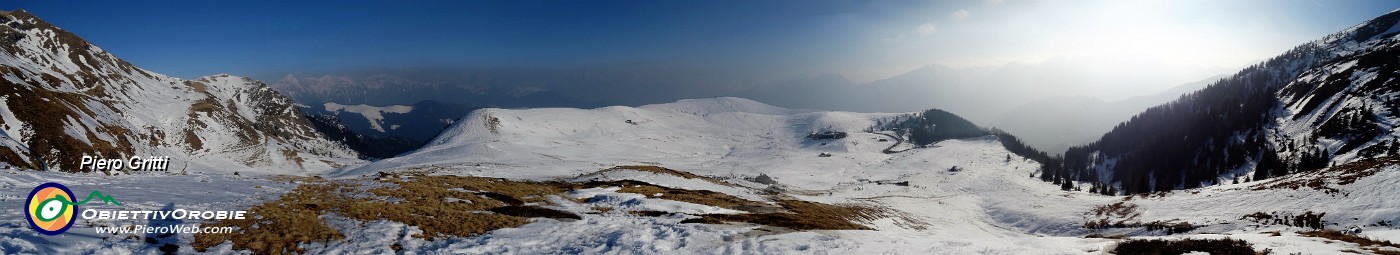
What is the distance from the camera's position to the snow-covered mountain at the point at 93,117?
96.9 metres

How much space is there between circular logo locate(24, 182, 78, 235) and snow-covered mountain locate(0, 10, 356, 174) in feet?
298

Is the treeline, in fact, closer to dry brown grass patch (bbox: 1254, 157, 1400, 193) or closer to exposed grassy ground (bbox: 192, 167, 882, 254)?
dry brown grass patch (bbox: 1254, 157, 1400, 193)

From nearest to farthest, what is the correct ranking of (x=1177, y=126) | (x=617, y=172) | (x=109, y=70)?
(x=617, y=172)
(x=109, y=70)
(x=1177, y=126)

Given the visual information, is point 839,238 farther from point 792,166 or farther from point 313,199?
point 792,166

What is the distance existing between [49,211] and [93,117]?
526ft

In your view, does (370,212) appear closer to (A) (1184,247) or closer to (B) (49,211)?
(B) (49,211)

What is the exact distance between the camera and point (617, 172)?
6694cm

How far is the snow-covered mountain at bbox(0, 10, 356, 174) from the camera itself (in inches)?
3814

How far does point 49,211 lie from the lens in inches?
688

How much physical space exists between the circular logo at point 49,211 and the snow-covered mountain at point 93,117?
298ft

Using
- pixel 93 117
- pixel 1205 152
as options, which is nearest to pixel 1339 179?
pixel 1205 152

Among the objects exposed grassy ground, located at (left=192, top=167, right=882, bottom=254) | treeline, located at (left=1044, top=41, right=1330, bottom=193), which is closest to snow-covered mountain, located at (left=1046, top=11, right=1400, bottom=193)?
treeline, located at (left=1044, top=41, right=1330, bottom=193)

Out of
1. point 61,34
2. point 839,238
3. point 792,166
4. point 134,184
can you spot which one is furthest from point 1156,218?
point 61,34

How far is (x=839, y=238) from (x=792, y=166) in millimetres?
165232
